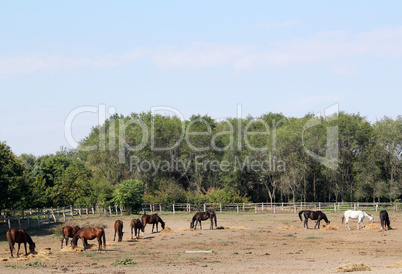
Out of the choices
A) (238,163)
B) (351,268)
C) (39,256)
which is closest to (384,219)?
(351,268)

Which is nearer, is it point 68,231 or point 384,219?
point 68,231

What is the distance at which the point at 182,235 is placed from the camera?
88.1 ft

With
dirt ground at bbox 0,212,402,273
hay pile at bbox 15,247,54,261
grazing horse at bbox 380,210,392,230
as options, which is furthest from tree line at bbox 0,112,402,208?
hay pile at bbox 15,247,54,261

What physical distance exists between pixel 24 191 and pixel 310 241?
22.7 meters

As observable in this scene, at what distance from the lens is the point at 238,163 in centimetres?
5894

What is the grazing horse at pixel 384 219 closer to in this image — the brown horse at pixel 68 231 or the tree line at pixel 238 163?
the brown horse at pixel 68 231

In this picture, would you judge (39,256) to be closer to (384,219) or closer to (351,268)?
(351,268)

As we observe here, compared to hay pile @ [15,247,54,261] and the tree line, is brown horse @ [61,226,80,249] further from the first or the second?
the tree line

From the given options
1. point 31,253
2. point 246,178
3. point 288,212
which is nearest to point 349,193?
point 246,178

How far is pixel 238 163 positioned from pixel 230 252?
128 feet

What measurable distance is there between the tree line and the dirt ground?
20.7 meters

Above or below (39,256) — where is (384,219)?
above

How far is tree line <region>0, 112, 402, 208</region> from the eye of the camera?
50.8 meters

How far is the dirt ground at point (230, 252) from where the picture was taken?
15.9 meters
